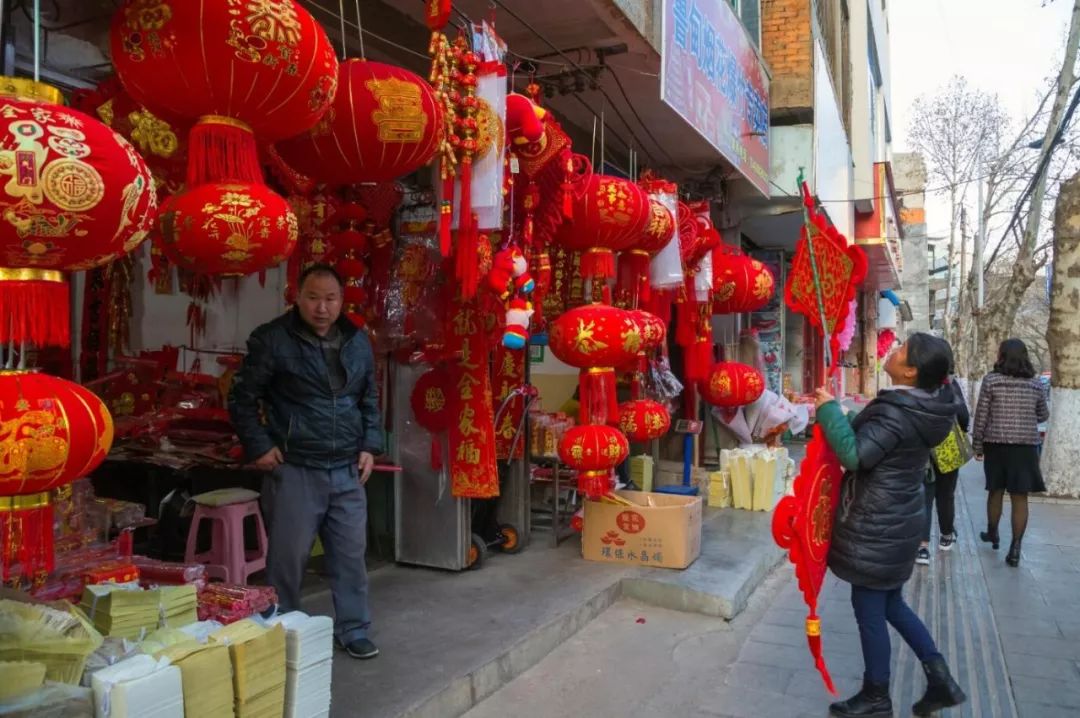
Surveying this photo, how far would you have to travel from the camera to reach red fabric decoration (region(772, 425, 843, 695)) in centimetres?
336

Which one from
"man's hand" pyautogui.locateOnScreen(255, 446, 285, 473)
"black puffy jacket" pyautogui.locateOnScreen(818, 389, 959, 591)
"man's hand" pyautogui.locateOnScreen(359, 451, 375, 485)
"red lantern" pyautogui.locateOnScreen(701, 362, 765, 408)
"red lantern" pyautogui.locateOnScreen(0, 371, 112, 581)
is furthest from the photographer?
"red lantern" pyautogui.locateOnScreen(701, 362, 765, 408)

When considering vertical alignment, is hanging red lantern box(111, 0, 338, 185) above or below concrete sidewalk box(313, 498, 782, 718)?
above

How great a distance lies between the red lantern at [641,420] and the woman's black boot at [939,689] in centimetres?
Result: 262

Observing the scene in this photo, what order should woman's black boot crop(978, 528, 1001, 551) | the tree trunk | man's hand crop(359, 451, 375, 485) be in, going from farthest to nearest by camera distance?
the tree trunk
woman's black boot crop(978, 528, 1001, 551)
man's hand crop(359, 451, 375, 485)

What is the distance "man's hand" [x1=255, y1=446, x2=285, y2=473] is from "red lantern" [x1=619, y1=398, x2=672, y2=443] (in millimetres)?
2879

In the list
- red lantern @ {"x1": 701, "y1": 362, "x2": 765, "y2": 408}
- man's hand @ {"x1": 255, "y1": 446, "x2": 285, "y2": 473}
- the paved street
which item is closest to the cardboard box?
the paved street

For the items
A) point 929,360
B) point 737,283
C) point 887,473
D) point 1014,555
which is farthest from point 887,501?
point 737,283

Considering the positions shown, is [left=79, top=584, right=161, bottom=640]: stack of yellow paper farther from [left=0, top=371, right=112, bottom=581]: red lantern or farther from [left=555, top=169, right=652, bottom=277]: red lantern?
[left=555, top=169, right=652, bottom=277]: red lantern

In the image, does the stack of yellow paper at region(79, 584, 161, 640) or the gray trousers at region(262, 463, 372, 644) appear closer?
the stack of yellow paper at region(79, 584, 161, 640)

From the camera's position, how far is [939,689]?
346 centimetres

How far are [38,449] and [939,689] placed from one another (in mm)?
3525

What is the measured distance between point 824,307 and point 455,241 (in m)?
1.96

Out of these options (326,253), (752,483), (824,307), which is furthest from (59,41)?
(752,483)

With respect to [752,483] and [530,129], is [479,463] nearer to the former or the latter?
[530,129]
